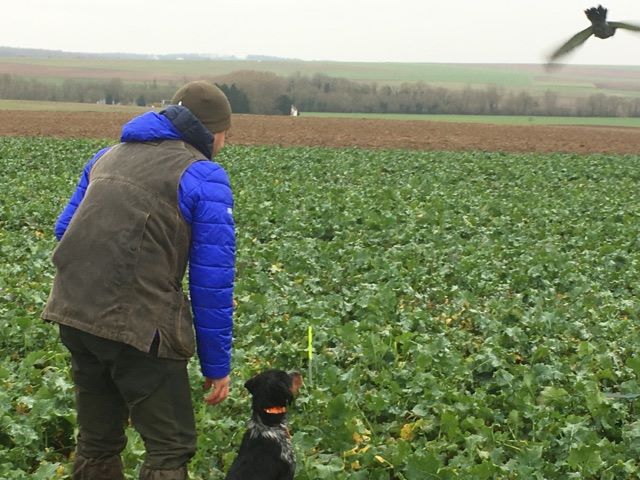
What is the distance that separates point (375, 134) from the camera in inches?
1553

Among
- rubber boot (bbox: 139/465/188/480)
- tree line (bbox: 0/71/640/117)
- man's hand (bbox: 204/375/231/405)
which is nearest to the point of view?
rubber boot (bbox: 139/465/188/480)

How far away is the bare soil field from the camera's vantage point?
34.1m

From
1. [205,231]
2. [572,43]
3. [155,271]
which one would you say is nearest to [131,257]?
[155,271]

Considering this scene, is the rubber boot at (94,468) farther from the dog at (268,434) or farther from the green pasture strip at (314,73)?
the green pasture strip at (314,73)

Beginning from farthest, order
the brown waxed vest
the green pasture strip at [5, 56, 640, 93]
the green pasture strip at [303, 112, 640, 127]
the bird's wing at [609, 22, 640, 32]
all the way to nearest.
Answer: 1. the green pasture strip at [5, 56, 640, 93]
2. the green pasture strip at [303, 112, 640, 127]
3. the brown waxed vest
4. the bird's wing at [609, 22, 640, 32]

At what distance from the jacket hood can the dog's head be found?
1.20m

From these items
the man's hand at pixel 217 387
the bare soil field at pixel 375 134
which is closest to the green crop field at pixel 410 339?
the man's hand at pixel 217 387

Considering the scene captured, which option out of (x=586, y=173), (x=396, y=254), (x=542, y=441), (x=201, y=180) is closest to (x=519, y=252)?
(x=396, y=254)

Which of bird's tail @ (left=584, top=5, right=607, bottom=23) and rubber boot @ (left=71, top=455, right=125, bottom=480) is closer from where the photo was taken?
bird's tail @ (left=584, top=5, right=607, bottom=23)

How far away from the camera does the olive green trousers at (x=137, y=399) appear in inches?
125

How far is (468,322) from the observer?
8.11 metres

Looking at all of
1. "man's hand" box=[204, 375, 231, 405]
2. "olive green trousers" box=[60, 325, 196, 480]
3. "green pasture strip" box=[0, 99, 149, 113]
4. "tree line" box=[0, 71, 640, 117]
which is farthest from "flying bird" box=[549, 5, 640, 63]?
"tree line" box=[0, 71, 640, 117]

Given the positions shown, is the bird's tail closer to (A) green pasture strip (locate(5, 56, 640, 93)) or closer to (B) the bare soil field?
(B) the bare soil field

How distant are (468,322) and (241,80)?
65.4m
